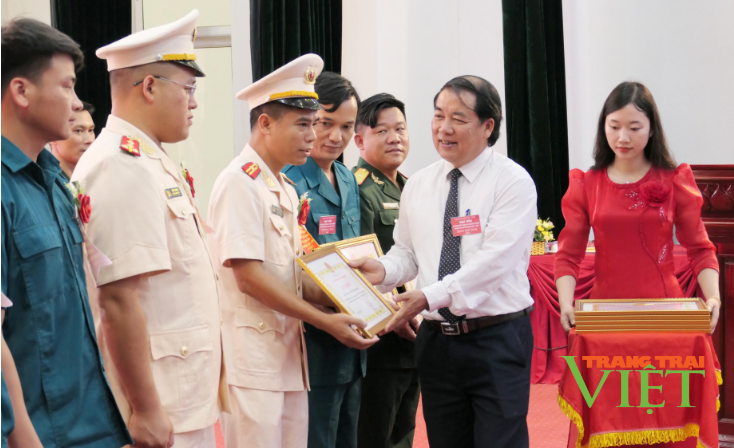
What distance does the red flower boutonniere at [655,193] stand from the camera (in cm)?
227

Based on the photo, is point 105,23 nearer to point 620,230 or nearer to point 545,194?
point 545,194

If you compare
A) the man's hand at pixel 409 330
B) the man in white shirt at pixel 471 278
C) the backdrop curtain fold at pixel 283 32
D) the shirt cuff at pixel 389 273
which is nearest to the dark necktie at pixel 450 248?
the man in white shirt at pixel 471 278

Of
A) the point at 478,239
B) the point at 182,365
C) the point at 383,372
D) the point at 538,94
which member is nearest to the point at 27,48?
the point at 182,365

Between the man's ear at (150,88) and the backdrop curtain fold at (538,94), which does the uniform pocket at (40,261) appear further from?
the backdrop curtain fold at (538,94)

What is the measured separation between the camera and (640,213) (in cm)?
229

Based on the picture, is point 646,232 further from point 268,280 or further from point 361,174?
point 268,280

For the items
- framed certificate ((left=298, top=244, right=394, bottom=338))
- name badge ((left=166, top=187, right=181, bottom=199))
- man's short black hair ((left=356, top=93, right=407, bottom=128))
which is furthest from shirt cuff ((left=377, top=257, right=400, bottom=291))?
name badge ((left=166, top=187, right=181, bottom=199))

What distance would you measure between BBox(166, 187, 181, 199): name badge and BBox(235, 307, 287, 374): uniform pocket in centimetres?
50

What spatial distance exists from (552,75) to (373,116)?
3315mm

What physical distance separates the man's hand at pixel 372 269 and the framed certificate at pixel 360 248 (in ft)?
0.09

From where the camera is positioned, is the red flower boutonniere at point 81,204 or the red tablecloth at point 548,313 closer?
the red flower boutonniere at point 81,204

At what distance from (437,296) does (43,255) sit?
1117 mm

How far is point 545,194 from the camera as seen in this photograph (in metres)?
5.50

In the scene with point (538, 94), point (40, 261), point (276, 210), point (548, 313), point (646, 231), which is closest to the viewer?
point (40, 261)
